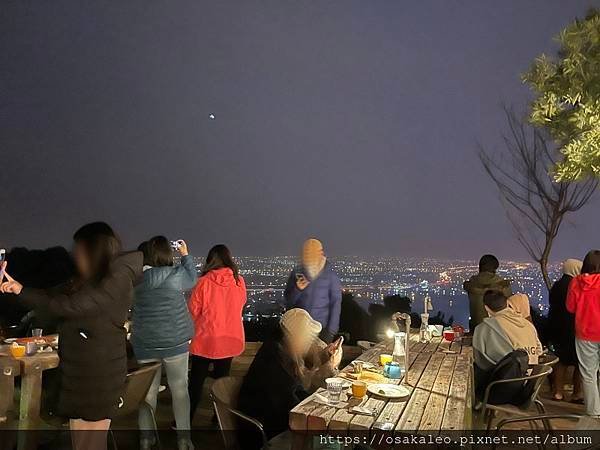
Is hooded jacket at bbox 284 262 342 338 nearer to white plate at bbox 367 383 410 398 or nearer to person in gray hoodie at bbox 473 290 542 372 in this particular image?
person in gray hoodie at bbox 473 290 542 372

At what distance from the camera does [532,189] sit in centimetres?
750

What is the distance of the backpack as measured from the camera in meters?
3.42

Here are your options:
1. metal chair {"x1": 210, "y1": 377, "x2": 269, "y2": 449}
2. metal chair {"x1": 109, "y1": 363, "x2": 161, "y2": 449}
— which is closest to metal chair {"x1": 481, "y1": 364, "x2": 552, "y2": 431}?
metal chair {"x1": 210, "y1": 377, "x2": 269, "y2": 449}

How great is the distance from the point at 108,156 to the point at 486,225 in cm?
1472

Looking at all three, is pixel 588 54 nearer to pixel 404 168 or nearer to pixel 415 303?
pixel 415 303

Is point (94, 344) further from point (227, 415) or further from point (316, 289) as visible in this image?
point (316, 289)

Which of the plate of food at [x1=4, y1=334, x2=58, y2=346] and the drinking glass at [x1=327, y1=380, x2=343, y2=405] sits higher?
the drinking glass at [x1=327, y1=380, x2=343, y2=405]

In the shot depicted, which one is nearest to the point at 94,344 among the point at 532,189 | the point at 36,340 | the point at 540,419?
the point at 36,340

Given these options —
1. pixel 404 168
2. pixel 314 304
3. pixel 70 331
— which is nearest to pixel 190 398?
pixel 314 304

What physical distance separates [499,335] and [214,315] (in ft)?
7.42

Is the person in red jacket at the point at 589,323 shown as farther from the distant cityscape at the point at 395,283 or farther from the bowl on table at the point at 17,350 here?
the bowl on table at the point at 17,350

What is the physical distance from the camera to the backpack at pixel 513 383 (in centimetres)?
342

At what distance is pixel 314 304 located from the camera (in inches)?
165

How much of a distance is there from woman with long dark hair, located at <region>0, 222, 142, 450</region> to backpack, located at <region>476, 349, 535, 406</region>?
2.55m
